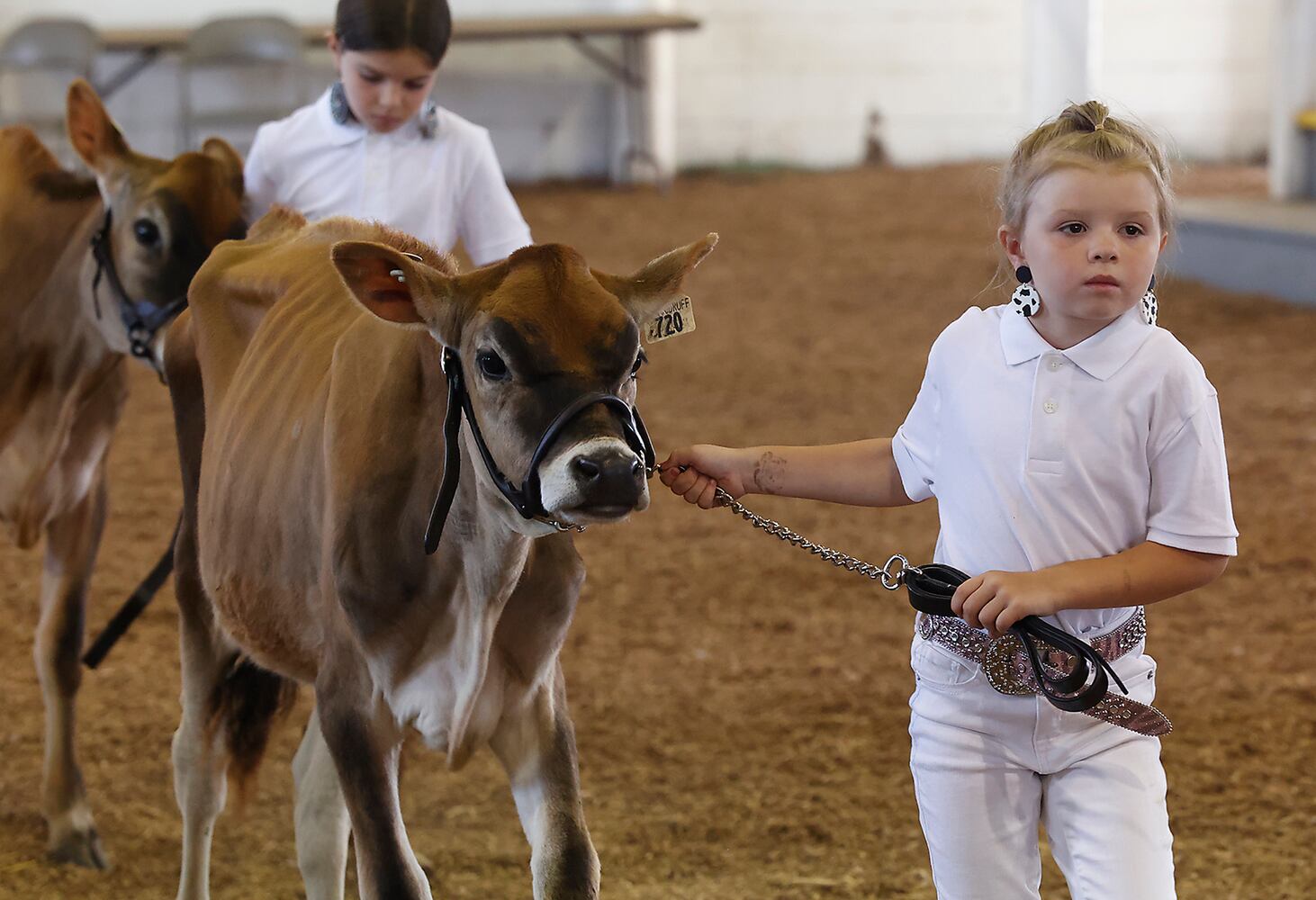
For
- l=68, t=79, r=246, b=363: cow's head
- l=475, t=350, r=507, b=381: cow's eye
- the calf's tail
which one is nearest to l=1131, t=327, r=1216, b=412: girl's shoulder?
l=475, t=350, r=507, b=381: cow's eye

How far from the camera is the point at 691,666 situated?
4.70m

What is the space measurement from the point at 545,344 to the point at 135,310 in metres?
2.06

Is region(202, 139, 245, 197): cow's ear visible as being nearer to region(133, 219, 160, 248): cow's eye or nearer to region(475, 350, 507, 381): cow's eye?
region(133, 219, 160, 248): cow's eye

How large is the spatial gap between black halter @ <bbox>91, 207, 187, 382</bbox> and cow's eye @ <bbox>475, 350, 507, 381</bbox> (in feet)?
6.03

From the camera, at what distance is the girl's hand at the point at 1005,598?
2066mm

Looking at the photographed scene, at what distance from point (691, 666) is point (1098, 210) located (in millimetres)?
2793

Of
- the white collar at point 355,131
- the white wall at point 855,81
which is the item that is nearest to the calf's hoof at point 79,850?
the white collar at point 355,131

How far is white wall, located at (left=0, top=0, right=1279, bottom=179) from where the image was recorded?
50.3 ft

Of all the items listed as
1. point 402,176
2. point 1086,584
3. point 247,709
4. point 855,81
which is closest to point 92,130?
point 402,176

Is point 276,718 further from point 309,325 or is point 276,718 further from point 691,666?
point 691,666

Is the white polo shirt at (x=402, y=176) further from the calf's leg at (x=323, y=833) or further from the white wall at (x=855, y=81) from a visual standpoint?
the white wall at (x=855, y=81)

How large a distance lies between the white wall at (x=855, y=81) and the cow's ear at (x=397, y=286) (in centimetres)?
1327

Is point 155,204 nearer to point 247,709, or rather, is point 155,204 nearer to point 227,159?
point 227,159

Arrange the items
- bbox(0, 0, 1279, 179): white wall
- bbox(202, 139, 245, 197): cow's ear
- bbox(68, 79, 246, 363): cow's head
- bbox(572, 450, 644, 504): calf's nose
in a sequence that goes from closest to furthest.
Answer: bbox(572, 450, 644, 504): calf's nose, bbox(68, 79, 246, 363): cow's head, bbox(202, 139, 245, 197): cow's ear, bbox(0, 0, 1279, 179): white wall
